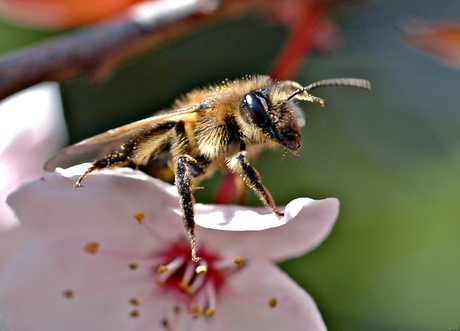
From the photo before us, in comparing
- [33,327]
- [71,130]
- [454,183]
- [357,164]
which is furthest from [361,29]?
[33,327]

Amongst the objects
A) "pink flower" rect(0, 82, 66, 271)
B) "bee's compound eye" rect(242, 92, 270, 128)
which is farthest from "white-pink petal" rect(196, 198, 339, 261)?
"pink flower" rect(0, 82, 66, 271)

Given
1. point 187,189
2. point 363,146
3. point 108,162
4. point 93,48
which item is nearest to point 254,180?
point 187,189

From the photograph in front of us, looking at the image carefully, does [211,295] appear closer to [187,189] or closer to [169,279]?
[169,279]

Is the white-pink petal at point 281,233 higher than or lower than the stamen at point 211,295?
higher

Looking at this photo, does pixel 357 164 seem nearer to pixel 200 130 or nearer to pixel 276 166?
pixel 276 166

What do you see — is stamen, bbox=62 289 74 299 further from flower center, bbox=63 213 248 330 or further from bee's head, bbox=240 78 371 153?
bee's head, bbox=240 78 371 153

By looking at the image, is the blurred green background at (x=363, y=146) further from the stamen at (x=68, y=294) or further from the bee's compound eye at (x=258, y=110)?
the bee's compound eye at (x=258, y=110)

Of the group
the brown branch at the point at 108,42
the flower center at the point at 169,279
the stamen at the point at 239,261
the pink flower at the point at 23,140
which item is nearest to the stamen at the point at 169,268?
the flower center at the point at 169,279
